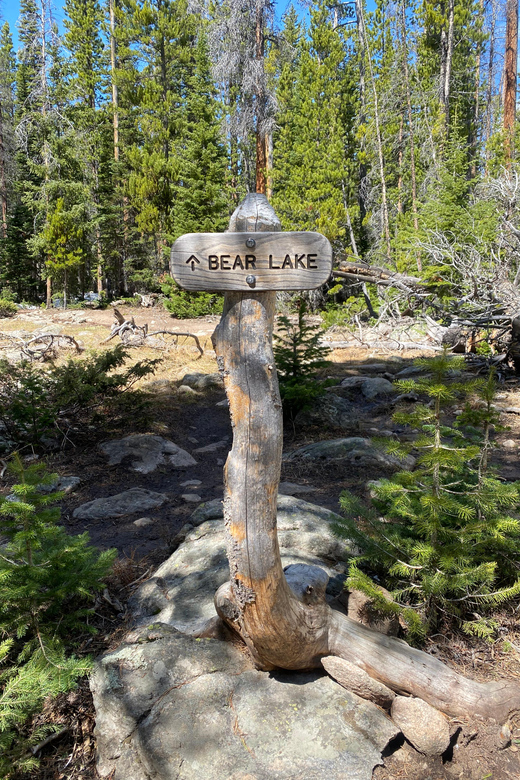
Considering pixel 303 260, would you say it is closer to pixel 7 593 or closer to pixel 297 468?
pixel 7 593

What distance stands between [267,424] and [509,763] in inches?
81.3

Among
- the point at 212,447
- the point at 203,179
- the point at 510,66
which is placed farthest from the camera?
the point at 203,179

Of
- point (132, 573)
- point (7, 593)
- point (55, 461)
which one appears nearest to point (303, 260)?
point (7, 593)

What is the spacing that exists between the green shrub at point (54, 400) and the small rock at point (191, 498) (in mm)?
2365

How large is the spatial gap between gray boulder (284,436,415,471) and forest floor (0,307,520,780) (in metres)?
0.25

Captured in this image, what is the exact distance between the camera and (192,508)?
18.1 ft

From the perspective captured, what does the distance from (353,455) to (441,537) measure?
3.50 meters

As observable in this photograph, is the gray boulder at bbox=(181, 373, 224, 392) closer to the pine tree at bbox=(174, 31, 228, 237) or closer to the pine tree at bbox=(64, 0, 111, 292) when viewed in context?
the pine tree at bbox=(174, 31, 228, 237)

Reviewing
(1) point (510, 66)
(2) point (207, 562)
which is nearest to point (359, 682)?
(2) point (207, 562)

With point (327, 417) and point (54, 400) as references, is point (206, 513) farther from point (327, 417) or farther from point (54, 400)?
point (327, 417)

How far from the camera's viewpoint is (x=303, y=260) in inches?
88.7

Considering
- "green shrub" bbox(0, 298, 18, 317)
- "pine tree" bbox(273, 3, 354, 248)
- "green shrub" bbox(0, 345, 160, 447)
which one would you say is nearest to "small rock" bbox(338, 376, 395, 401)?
"green shrub" bbox(0, 345, 160, 447)

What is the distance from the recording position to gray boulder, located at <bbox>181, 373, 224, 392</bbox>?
1069 centimetres

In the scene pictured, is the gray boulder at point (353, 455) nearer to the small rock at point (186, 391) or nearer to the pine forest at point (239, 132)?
the small rock at point (186, 391)
